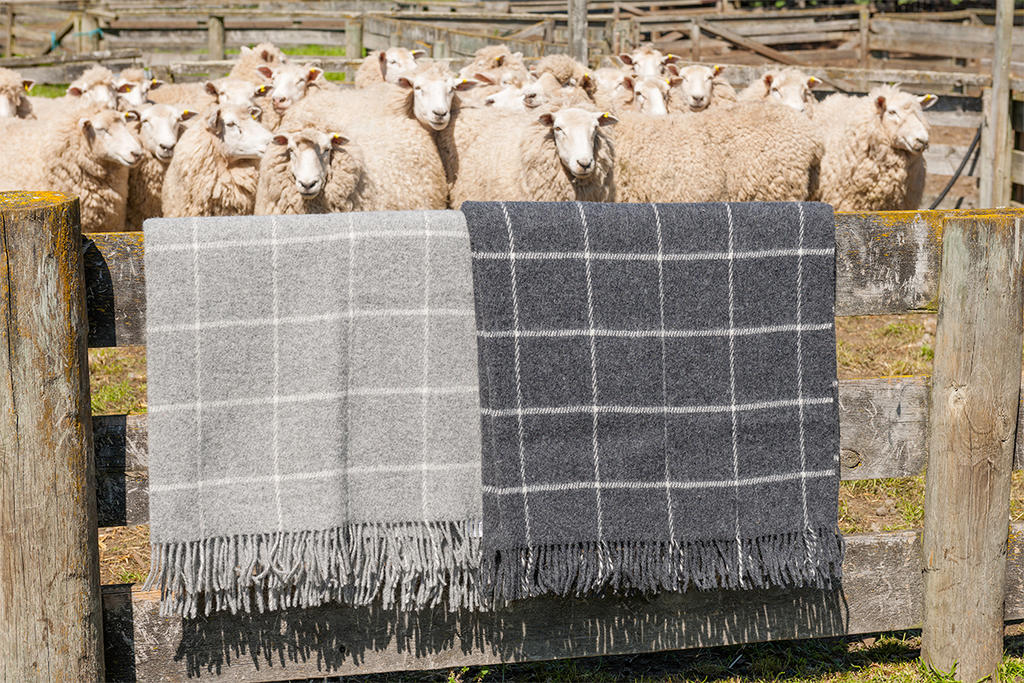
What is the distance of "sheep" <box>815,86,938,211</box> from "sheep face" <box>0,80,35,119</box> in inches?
Result: 261

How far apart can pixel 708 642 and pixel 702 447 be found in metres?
0.58

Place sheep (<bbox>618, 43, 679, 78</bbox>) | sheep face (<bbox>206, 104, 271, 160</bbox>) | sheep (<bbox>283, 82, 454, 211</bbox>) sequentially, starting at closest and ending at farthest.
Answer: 1. sheep face (<bbox>206, 104, 271, 160</bbox>)
2. sheep (<bbox>283, 82, 454, 211</bbox>)
3. sheep (<bbox>618, 43, 679, 78</bbox>)

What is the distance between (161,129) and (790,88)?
17.6ft

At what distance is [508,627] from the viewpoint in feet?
8.46

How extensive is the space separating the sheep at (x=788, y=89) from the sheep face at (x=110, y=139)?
541 centimetres

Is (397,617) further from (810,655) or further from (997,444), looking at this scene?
(997,444)

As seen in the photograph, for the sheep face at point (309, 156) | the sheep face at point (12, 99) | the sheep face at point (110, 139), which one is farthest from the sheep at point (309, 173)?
the sheep face at point (12, 99)

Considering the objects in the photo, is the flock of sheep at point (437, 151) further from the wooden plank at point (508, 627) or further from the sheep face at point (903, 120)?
the wooden plank at point (508, 627)

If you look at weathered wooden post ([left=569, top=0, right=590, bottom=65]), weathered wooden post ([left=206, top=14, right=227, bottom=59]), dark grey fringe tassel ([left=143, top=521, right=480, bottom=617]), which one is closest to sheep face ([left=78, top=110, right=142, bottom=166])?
weathered wooden post ([left=569, top=0, right=590, bottom=65])

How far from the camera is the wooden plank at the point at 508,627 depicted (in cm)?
246

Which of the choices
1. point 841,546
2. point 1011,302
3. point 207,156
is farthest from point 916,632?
point 207,156

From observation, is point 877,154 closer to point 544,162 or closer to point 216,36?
point 544,162

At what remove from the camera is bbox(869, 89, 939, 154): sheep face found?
7.28 meters

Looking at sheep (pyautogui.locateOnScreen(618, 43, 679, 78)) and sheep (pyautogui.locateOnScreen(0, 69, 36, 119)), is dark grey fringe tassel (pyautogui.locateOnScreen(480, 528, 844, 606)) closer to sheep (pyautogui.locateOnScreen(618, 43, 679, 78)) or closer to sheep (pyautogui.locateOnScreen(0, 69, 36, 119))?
sheep (pyautogui.locateOnScreen(0, 69, 36, 119))
